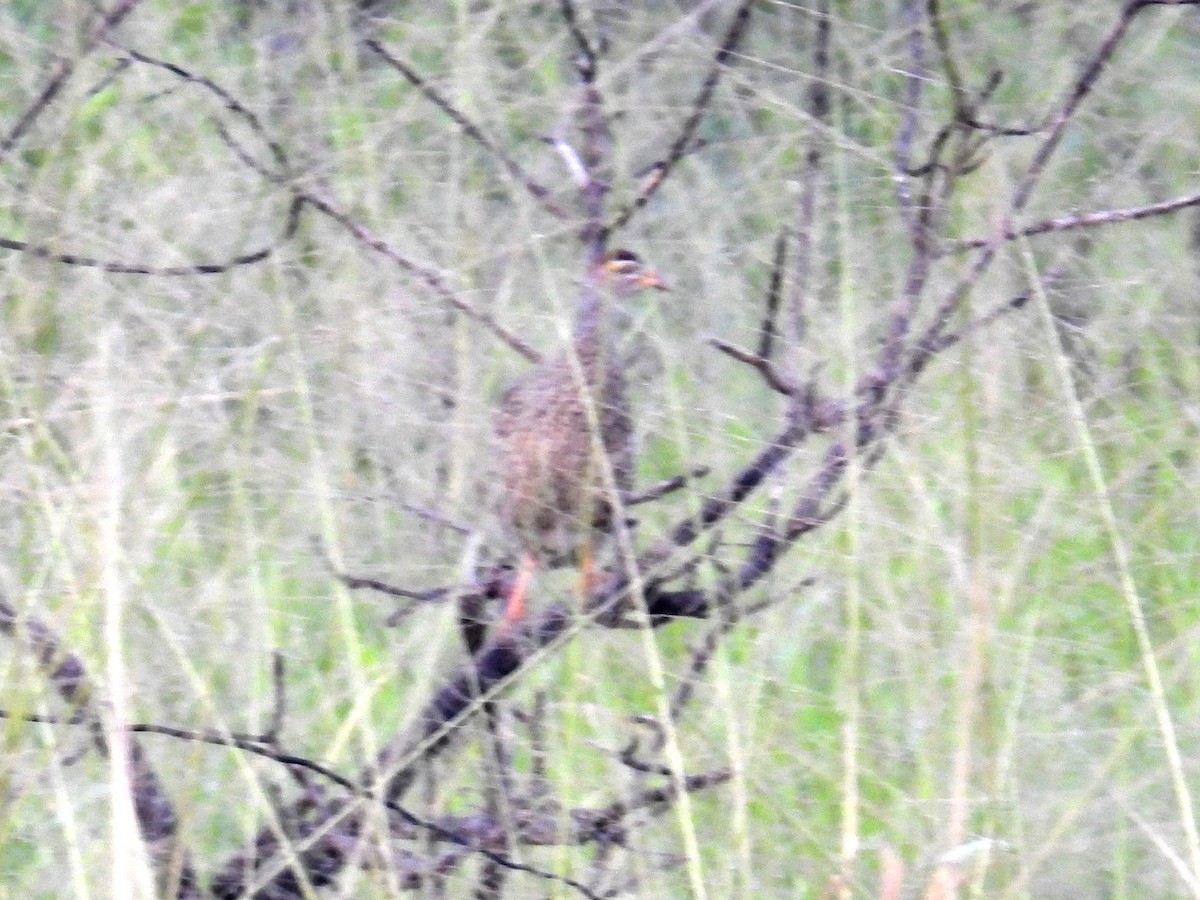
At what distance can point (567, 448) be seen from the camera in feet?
6.01

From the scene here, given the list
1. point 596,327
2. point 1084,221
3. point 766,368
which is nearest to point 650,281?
point 596,327

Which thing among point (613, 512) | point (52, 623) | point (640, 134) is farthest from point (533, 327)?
point (52, 623)

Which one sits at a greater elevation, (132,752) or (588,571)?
(588,571)

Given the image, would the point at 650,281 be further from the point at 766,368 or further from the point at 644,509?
the point at 766,368

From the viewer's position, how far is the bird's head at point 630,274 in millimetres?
1995

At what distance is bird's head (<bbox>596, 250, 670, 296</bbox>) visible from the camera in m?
1.99

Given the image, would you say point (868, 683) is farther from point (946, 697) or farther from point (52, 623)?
point (52, 623)

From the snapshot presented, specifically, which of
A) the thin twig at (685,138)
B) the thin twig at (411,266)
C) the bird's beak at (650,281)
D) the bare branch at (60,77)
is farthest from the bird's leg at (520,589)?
the bare branch at (60,77)

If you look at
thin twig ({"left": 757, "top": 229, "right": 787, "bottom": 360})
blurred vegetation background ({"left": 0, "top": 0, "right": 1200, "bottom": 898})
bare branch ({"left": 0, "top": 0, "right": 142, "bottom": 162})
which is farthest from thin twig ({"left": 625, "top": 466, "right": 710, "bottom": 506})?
bare branch ({"left": 0, "top": 0, "right": 142, "bottom": 162})

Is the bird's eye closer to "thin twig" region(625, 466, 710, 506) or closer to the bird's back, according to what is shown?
the bird's back

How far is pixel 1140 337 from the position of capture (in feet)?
6.54

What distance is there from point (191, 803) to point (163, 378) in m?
0.52

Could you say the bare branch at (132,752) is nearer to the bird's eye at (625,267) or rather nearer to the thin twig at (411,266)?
the thin twig at (411,266)

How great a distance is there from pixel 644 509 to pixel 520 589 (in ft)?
0.82
